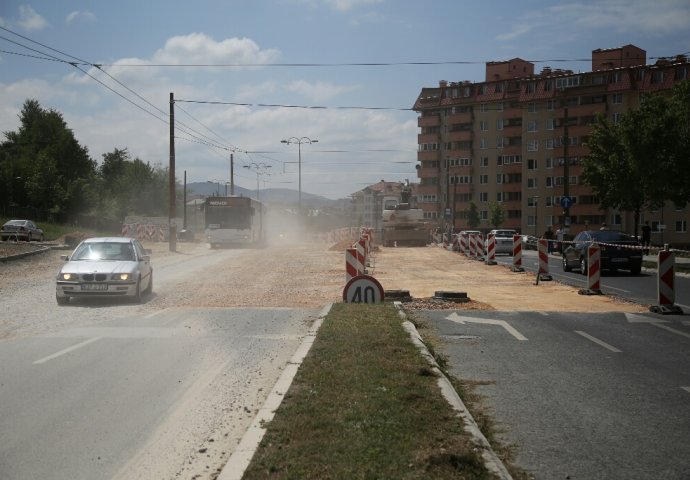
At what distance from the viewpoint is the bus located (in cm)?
4694

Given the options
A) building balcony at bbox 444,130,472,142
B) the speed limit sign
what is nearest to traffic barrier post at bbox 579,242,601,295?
the speed limit sign

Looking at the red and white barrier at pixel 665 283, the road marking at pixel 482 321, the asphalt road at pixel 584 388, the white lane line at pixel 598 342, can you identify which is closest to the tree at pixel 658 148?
the red and white barrier at pixel 665 283

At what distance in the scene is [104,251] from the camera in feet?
57.4

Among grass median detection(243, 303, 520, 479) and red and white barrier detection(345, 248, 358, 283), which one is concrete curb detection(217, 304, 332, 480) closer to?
grass median detection(243, 303, 520, 479)

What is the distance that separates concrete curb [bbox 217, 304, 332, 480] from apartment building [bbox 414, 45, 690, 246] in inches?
3048

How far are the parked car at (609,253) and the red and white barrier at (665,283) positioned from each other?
1066cm

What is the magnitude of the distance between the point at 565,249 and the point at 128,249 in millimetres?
17750

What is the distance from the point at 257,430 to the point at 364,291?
31.7 ft

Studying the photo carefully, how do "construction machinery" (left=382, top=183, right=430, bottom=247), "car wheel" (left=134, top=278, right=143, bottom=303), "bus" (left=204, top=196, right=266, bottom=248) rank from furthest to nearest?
"construction machinery" (left=382, top=183, right=430, bottom=247) < "bus" (left=204, top=196, right=266, bottom=248) < "car wheel" (left=134, top=278, right=143, bottom=303)

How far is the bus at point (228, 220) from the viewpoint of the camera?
46938mm

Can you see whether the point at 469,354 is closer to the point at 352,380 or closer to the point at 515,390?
the point at 515,390

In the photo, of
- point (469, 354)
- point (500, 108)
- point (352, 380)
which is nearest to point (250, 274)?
point (469, 354)

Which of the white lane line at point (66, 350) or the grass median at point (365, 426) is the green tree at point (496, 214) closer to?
the white lane line at point (66, 350)

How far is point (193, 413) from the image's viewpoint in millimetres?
6531
